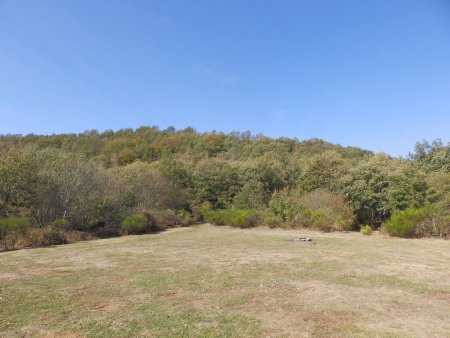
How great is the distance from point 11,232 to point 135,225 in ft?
21.4

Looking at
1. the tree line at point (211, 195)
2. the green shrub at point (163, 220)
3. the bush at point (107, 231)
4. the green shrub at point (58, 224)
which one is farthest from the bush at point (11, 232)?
the green shrub at point (163, 220)

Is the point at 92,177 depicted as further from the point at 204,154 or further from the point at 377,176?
the point at 204,154

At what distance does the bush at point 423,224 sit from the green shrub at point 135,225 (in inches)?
515

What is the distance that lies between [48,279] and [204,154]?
40986mm

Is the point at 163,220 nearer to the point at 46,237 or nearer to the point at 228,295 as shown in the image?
the point at 46,237

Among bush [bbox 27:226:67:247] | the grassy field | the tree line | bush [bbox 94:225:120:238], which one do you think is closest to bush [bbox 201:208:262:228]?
the tree line

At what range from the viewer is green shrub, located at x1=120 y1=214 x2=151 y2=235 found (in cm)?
1894

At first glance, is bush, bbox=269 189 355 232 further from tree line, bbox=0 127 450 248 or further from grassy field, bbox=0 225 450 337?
grassy field, bbox=0 225 450 337

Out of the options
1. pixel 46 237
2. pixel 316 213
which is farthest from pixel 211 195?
pixel 46 237

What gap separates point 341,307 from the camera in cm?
556

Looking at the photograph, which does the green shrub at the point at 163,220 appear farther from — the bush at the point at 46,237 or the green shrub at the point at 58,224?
the bush at the point at 46,237

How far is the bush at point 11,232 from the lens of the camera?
44.7ft

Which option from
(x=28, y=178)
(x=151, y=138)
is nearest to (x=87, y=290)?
(x=28, y=178)

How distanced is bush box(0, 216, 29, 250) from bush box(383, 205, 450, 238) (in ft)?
53.0
